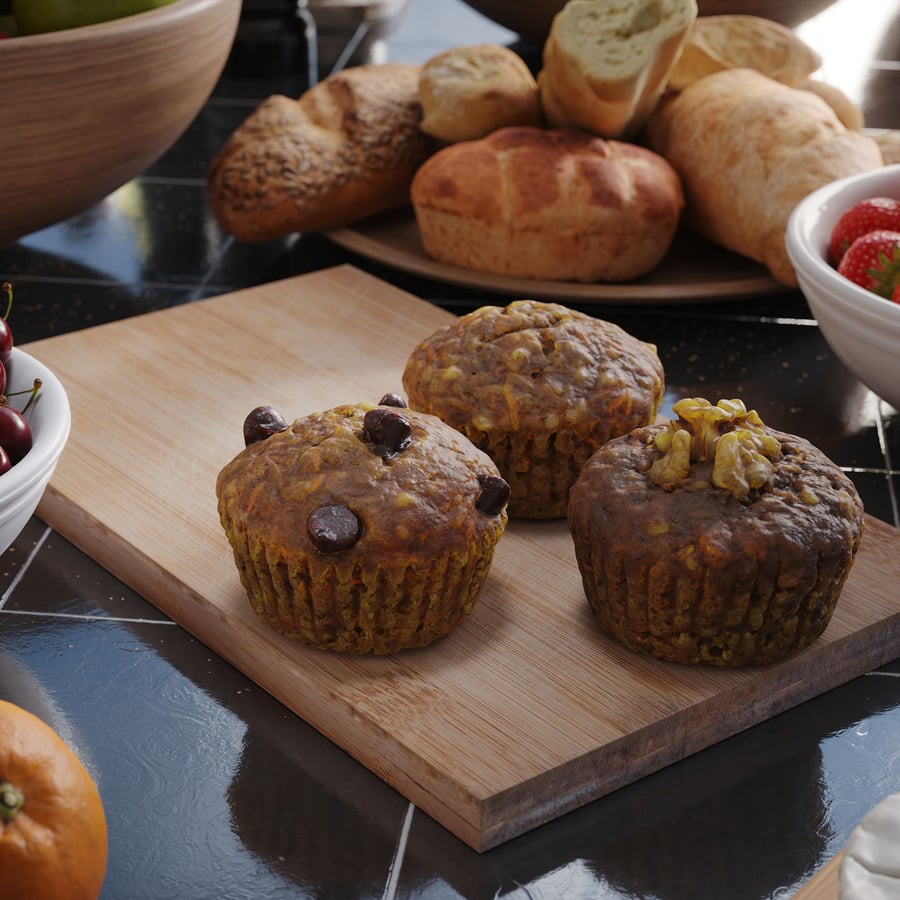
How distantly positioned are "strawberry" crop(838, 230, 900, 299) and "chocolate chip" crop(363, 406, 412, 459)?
545 mm

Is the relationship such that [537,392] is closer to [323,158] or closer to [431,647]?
[431,647]

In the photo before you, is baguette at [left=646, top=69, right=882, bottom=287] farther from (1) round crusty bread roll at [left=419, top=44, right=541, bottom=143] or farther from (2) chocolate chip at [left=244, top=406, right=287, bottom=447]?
(2) chocolate chip at [left=244, top=406, right=287, bottom=447]

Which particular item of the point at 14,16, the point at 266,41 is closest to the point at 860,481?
the point at 14,16

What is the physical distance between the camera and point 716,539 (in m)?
0.91

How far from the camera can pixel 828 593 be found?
3.13 feet

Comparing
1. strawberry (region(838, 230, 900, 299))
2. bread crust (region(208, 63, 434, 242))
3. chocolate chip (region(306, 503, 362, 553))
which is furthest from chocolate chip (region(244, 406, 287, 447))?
bread crust (region(208, 63, 434, 242))

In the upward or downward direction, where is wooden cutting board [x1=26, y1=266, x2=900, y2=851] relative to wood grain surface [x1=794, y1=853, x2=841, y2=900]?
downward

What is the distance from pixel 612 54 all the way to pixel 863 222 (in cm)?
43

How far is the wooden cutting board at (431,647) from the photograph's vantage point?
87cm

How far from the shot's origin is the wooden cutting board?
2.87 ft

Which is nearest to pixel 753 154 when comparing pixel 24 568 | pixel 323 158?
pixel 323 158

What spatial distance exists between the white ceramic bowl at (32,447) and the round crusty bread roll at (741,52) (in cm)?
105

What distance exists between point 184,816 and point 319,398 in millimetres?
565

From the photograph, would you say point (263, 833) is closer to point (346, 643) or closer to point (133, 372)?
point (346, 643)
